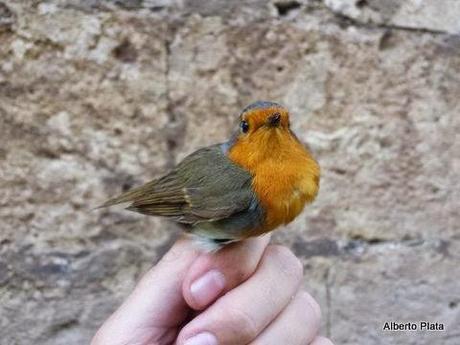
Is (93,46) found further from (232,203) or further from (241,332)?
(241,332)

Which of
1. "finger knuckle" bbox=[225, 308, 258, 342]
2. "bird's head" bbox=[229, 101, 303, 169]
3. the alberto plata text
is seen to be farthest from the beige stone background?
"finger knuckle" bbox=[225, 308, 258, 342]

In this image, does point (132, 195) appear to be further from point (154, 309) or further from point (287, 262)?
point (287, 262)

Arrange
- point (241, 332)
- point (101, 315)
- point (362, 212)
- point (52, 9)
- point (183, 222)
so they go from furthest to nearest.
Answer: point (362, 212), point (101, 315), point (52, 9), point (183, 222), point (241, 332)

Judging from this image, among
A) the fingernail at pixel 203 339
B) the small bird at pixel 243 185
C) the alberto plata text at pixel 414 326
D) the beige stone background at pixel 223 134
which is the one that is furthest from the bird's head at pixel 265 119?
the alberto plata text at pixel 414 326

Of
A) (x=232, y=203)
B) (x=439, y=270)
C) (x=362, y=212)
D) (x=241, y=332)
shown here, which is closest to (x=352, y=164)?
(x=362, y=212)

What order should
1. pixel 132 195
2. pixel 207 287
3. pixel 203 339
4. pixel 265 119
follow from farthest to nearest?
pixel 132 195, pixel 265 119, pixel 207 287, pixel 203 339

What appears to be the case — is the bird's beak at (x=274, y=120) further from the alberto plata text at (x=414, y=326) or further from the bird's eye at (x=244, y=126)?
the alberto plata text at (x=414, y=326)

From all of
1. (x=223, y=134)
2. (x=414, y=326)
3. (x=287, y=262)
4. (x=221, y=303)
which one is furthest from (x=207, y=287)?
(x=414, y=326)

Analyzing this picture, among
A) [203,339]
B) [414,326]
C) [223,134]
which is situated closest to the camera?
[203,339]
